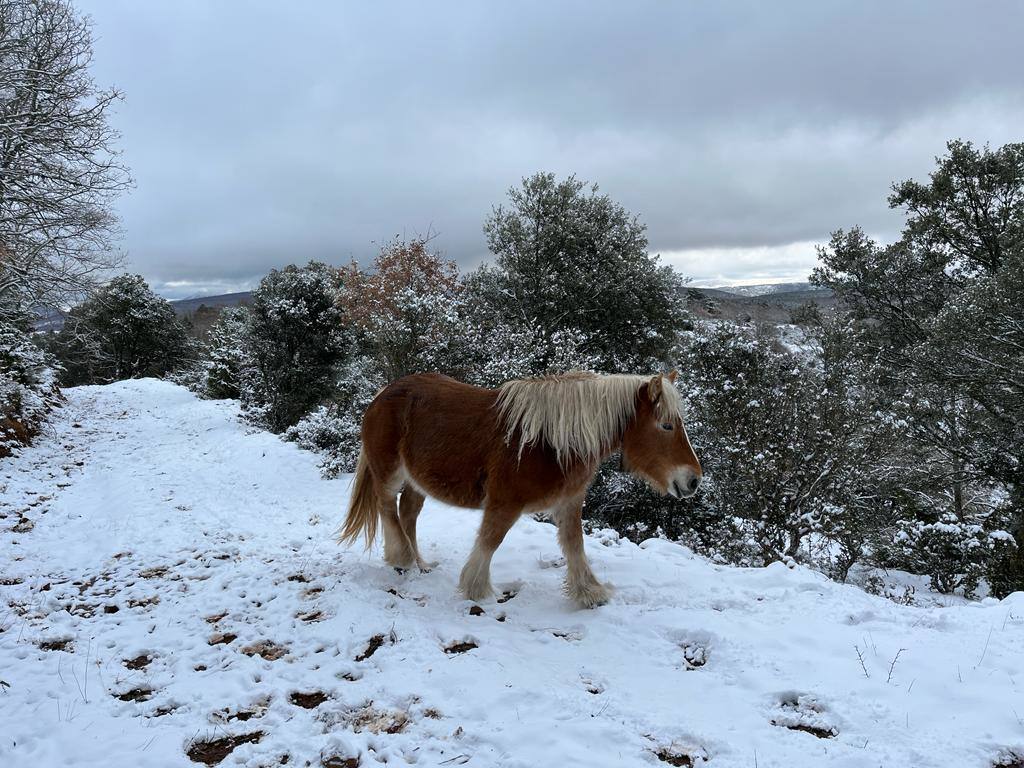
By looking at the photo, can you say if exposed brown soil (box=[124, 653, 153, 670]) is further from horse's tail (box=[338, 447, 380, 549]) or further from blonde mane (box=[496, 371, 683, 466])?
blonde mane (box=[496, 371, 683, 466])

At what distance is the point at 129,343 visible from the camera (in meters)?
32.6

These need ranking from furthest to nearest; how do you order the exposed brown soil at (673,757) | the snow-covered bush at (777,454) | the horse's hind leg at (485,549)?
the snow-covered bush at (777,454), the horse's hind leg at (485,549), the exposed brown soil at (673,757)

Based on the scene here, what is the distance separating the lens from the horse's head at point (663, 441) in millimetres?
3805

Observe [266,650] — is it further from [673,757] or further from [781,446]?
[781,446]

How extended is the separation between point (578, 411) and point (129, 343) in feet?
125

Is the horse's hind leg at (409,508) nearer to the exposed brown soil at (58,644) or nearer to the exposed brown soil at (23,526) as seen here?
the exposed brown soil at (58,644)

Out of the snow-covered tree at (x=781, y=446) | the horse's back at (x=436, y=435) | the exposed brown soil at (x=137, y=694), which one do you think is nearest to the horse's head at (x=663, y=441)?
the horse's back at (x=436, y=435)

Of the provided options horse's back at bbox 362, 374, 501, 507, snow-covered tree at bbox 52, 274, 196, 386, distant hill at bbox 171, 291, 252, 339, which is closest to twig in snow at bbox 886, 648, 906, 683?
horse's back at bbox 362, 374, 501, 507

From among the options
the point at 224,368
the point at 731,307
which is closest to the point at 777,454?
the point at 731,307

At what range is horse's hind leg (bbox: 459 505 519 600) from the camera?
3986 mm

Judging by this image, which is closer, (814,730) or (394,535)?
(814,730)

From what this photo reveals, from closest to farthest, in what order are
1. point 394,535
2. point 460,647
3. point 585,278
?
point 460,647, point 394,535, point 585,278

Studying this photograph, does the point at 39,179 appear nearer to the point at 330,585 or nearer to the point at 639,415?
the point at 330,585

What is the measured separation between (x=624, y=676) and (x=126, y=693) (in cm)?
296
